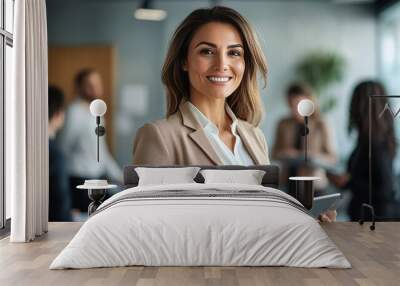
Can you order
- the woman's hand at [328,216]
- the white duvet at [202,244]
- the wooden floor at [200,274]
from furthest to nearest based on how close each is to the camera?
the woman's hand at [328,216], the white duvet at [202,244], the wooden floor at [200,274]

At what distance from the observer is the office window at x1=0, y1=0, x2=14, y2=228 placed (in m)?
6.42

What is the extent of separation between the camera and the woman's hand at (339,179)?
24.0ft

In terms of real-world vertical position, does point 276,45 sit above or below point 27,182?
above

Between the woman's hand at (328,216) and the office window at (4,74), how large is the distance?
3331 mm

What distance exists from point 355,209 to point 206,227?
328 cm

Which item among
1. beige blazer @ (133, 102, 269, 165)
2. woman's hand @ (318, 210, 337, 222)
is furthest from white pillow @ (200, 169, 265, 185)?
woman's hand @ (318, 210, 337, 222)

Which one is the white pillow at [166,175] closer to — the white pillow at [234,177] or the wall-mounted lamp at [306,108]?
the white pillow at [234,177]

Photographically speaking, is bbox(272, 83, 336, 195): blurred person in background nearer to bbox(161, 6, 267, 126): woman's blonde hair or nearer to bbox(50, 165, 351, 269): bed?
bbox(161, 6, 267, 126): woman's blonde hair

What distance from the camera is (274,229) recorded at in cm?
452

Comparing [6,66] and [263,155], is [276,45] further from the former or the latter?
[6,66]

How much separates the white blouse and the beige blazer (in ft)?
0.14

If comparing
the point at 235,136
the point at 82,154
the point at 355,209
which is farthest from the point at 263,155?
the point at 82,154

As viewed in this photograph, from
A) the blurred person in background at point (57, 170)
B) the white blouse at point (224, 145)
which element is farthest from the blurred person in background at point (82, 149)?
the white blouse at point (224, 145)

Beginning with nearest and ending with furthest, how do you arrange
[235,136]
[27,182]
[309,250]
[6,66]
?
[309,250]
[27,182]
[6,66]
[235,136]
